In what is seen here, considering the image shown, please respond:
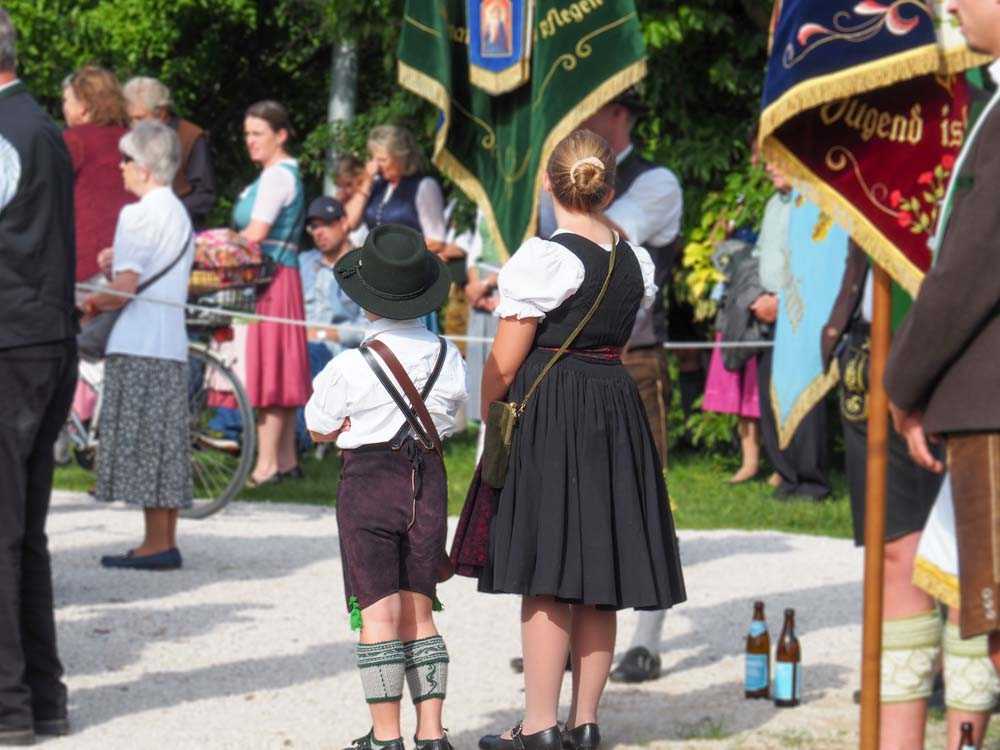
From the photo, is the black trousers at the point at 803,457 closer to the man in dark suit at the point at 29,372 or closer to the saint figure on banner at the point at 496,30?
the saint figure on banner at the point at 496,30

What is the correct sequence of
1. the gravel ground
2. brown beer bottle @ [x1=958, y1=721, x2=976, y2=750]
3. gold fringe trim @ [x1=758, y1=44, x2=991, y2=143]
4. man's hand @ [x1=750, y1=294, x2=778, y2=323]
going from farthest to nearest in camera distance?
man's hand @ [x1=750, y1=294, x2=778, y2=323] < the gravel ground < gold fringe trim @ [x1=758, y1=44, x2=991, y2=143] < brown beer bottle @ [x1=958, y1=721, x2=976, y2=750]

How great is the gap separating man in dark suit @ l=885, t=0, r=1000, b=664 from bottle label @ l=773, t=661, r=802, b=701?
268 cm

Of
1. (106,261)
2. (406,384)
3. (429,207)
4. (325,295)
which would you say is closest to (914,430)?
(406,384)

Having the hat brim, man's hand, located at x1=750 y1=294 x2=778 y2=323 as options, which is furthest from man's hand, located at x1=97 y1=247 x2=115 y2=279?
man's hand, located at x1=750 y1=294 x2=778 y2=323

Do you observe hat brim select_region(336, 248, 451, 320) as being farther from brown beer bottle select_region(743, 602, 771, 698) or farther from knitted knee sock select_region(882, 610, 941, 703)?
brown beer bottle select_region(743, 602, 771, 698)

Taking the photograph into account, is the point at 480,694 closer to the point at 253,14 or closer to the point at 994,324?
the point at 994,324

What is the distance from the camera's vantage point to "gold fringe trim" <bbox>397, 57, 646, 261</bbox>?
690 centimetres

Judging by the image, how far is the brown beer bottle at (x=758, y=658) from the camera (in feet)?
21.9

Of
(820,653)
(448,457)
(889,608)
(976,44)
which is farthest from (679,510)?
(976,44)

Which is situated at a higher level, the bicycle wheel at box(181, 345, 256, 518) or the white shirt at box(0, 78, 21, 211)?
the white shirt at box(0, 78, 21, 211)

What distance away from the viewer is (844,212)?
18.0 feet

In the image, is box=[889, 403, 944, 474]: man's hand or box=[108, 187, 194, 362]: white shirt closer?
box=[889, 403, 944, 474]: man's hand

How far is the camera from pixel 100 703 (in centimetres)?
653

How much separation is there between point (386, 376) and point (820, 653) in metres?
2.81
